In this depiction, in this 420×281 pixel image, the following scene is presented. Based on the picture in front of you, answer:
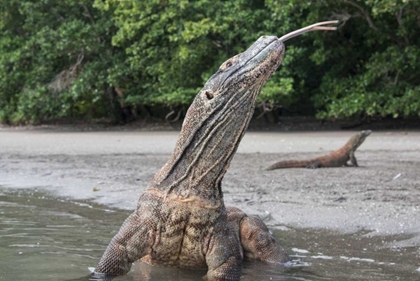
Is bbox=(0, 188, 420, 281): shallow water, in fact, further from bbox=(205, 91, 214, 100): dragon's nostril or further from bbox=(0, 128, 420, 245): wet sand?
bbox=(205, 91, 214, 100): dragon's nostril

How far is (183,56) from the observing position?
2148cm

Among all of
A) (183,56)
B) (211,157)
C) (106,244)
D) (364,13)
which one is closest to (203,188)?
(211,157)

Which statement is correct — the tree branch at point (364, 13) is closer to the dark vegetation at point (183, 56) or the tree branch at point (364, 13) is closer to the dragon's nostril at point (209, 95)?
the dark vegetation at point (183, 56)

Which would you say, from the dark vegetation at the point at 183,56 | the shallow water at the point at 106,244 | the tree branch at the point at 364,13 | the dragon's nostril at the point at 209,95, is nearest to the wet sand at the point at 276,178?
the shallow water at the point at 106,244

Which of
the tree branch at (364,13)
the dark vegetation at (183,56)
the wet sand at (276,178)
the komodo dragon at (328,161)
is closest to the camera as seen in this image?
the wet sand at (276,178)

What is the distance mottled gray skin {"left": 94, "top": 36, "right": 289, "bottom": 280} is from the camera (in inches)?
169

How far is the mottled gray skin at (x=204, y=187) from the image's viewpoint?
14.1 feet

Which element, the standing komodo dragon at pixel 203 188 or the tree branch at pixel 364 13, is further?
the tree branch at pixel 364 13

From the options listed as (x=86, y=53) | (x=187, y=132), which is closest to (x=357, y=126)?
(x=86, y=53)

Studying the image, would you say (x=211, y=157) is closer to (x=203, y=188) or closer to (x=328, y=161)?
(x=203, y=188)

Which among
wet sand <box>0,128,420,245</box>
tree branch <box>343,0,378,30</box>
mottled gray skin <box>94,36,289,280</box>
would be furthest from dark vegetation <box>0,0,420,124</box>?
mottled gray skin <box>94,36,289,280</box>

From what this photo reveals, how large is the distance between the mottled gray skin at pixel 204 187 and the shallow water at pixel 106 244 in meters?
0.23

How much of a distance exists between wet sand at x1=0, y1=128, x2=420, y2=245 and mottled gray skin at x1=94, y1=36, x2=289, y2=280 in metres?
1.96

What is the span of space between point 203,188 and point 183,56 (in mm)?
17412
